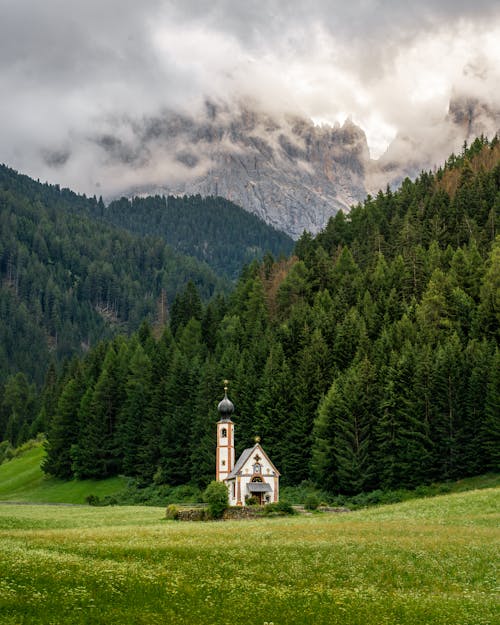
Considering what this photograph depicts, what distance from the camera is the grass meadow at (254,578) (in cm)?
2294

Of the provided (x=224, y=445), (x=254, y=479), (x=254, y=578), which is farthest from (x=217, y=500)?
(x=254, y=578)

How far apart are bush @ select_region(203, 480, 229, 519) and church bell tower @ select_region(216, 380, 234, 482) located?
2150 centimetres

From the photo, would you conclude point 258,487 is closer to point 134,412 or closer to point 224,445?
point 224,445

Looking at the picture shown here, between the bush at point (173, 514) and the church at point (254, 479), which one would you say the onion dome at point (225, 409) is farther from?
the bush at point (173, 514)

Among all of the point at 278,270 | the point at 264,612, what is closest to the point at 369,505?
→ the point at 264,612

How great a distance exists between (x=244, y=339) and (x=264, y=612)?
98187 mm

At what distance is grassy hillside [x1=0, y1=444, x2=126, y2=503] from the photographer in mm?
107438

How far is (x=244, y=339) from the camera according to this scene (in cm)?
12181

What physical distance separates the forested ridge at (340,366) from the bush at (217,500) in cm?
1826

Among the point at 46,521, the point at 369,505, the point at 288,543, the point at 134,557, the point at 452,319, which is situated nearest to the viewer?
the point at 134,557

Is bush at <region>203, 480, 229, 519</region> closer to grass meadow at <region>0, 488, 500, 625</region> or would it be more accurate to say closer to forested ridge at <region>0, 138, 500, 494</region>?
forested ridge at <region>0, 138, 500, 494</region>

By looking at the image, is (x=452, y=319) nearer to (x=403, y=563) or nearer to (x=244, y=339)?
(x=244, y=339)

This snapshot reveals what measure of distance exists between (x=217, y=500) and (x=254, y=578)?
40355mm

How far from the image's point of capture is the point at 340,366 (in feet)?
329
